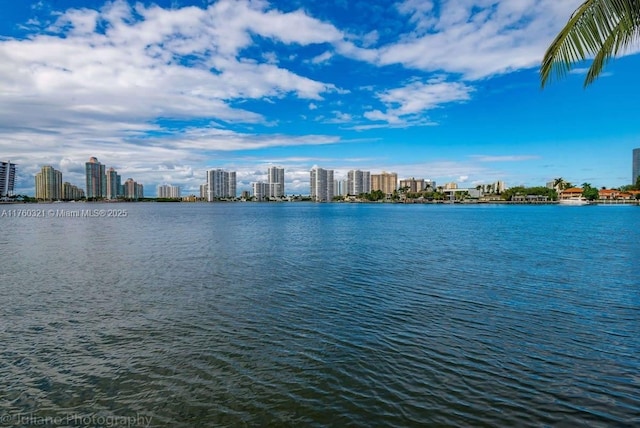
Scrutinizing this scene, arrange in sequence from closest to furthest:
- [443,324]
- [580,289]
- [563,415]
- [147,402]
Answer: [563,415] < [147,402] < [443,324] < [580,289]

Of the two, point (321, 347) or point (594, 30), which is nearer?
point (594, 30)

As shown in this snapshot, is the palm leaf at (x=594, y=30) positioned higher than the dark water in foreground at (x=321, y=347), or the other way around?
the palm leaf at (x=594, y=30)

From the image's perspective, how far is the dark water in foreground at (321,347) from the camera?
959 cm

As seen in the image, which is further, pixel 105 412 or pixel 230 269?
pixel 230 269

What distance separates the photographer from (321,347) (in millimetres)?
13531

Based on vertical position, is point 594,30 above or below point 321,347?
above

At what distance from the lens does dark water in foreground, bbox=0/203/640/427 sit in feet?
31.5

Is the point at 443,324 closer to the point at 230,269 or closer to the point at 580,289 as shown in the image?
the point at 580,289

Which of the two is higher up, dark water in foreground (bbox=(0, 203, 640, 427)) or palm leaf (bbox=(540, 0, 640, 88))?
palm leaf (bbox=(540, 0, 640, 88))

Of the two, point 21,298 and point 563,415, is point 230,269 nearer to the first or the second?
point 21,298

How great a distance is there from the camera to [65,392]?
10.4 m

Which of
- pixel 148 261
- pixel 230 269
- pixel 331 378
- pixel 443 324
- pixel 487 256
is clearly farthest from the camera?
pixel 487 256

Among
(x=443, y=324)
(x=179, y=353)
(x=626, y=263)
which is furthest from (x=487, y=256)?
(x=179, y=353)

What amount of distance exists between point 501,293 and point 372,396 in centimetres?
1390
